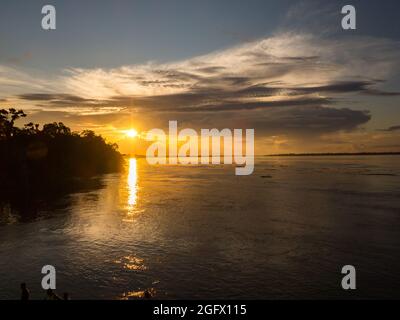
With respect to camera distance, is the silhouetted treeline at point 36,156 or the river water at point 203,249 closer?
the river water at point 203,249

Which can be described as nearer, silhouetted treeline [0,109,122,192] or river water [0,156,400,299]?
river water [0,156,400,299]

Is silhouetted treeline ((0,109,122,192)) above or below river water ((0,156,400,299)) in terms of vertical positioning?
above

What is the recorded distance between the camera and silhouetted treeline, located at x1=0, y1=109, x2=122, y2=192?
107m

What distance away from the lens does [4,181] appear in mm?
102625

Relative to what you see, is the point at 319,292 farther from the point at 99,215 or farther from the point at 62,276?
the point at 99,215

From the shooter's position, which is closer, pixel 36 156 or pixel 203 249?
pixel 203 249

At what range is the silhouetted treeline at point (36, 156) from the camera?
107m

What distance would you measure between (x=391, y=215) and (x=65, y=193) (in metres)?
76.6

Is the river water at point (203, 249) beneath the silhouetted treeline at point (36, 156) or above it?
beneath

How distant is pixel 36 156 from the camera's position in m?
129

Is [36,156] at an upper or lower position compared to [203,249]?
upper

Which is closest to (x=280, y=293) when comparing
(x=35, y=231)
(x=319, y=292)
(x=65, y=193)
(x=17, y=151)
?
(x=319, y=292)
